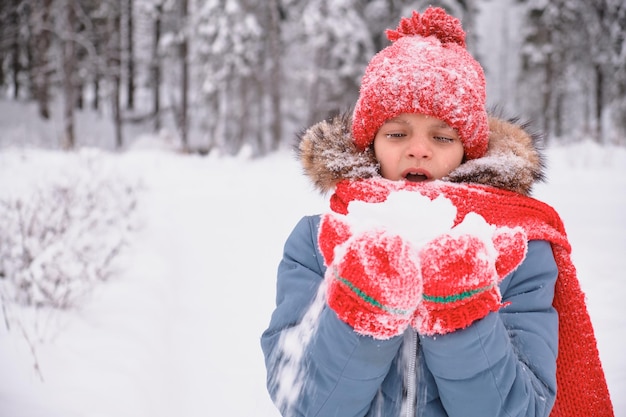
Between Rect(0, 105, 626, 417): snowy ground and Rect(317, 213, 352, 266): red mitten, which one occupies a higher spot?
Rect(317, 213, 352, 266): red mitten

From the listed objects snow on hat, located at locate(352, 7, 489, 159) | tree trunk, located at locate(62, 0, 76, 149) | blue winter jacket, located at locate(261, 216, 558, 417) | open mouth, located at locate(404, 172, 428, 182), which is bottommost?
blue winter jacket, located at locate(261, 216, 558, 417)

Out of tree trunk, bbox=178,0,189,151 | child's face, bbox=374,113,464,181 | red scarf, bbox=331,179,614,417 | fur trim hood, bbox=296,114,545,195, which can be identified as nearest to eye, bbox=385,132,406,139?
child's face, bbox=374,113,464,181

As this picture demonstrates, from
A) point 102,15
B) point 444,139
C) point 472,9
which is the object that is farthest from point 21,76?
point 444,139

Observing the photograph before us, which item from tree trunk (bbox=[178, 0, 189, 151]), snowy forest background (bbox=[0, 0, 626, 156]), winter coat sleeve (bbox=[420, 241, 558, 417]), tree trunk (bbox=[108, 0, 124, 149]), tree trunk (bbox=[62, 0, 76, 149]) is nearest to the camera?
winter coat sleeve (bbox=[420, 241, 558, 417])

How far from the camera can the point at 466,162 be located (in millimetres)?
1598

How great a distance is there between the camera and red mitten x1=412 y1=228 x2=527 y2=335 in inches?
39.1

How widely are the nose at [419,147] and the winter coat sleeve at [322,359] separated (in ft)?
1.64

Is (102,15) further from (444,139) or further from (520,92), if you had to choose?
(520,92)

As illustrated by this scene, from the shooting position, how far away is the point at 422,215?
40.5 inches

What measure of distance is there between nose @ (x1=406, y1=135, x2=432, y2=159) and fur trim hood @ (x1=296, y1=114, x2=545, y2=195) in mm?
121

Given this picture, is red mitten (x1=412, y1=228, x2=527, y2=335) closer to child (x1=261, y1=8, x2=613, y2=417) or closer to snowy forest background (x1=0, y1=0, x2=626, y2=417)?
child (x1=261, y1=8, x2=613, y2=417)

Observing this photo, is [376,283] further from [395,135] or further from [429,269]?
[395,135]

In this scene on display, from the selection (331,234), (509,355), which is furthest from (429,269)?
(509,355)

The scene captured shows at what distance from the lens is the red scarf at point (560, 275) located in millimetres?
1400
